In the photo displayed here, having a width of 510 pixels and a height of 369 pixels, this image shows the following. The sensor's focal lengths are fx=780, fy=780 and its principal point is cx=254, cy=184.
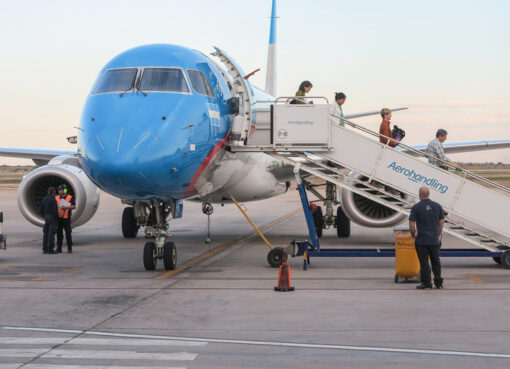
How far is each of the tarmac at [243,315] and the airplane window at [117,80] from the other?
9.74ft

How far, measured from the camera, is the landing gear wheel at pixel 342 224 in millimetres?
20438

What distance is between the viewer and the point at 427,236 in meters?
10.9

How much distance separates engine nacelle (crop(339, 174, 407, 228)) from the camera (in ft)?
57.2

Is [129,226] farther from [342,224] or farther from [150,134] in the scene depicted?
[150,134]

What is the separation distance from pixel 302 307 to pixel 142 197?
3.61m

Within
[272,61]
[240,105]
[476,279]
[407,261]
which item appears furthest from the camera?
[272,61]

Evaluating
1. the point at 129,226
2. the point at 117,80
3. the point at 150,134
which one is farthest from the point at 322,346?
the point at 129,226

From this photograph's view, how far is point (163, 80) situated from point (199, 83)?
2.17ft

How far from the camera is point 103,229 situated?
80.4ft

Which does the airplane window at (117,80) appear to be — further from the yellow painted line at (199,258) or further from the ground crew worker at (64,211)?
the ground crew worker at (64,211)

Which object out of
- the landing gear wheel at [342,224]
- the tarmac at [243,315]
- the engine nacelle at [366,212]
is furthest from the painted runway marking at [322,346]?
the landing gear wheel at [342,224]

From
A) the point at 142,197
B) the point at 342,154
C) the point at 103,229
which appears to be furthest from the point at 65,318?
the point at 103,229

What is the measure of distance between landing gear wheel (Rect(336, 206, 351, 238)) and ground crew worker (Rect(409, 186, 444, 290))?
9305 millimetres

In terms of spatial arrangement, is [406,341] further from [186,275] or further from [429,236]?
[186,275]
